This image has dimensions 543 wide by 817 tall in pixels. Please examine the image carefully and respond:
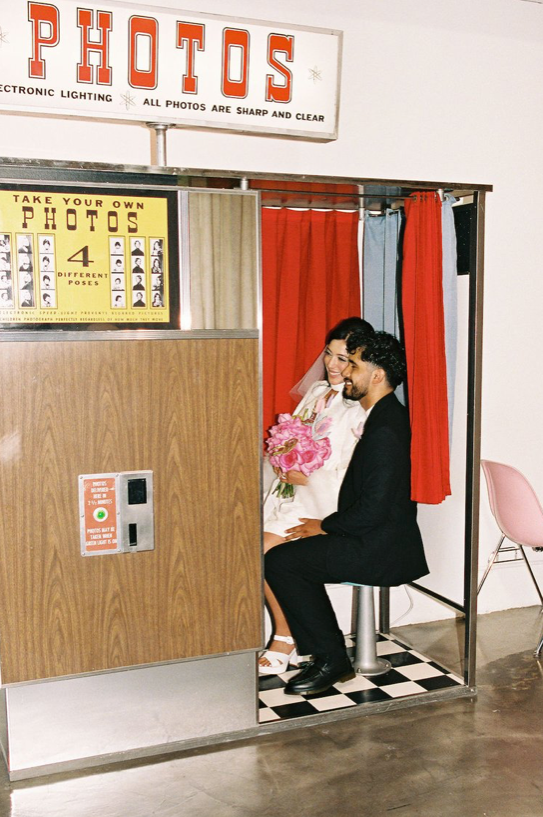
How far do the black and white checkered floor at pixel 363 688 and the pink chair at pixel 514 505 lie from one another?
1.57 feet

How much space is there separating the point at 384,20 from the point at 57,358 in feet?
8.48

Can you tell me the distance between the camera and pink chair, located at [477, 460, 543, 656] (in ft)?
13.3

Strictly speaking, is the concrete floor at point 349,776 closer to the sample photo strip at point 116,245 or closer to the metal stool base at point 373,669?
the metal stool base at point 373,669

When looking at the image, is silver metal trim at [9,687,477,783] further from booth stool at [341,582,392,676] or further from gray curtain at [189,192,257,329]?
gray curtain at [189,192,257,329]

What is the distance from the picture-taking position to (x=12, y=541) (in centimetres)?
285

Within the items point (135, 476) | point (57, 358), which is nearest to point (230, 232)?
point (57, 358)

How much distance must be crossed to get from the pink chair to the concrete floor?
2.91 ft

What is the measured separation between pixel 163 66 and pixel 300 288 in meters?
1.22

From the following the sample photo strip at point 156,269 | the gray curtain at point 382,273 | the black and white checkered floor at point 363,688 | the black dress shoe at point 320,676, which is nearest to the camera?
the sample photo strip at point 156,269

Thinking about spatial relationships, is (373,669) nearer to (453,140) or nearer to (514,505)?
(514,505)

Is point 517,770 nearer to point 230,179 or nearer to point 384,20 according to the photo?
point 230,179

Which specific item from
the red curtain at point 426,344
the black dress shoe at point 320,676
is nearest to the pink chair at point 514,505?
the red curtain at point 426,344

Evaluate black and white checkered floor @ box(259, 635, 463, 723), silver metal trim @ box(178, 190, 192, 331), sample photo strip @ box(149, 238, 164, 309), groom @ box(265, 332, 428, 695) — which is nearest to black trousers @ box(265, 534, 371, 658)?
groom @ box(265, 332, 428, 695)

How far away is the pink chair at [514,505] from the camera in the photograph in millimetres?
4055
